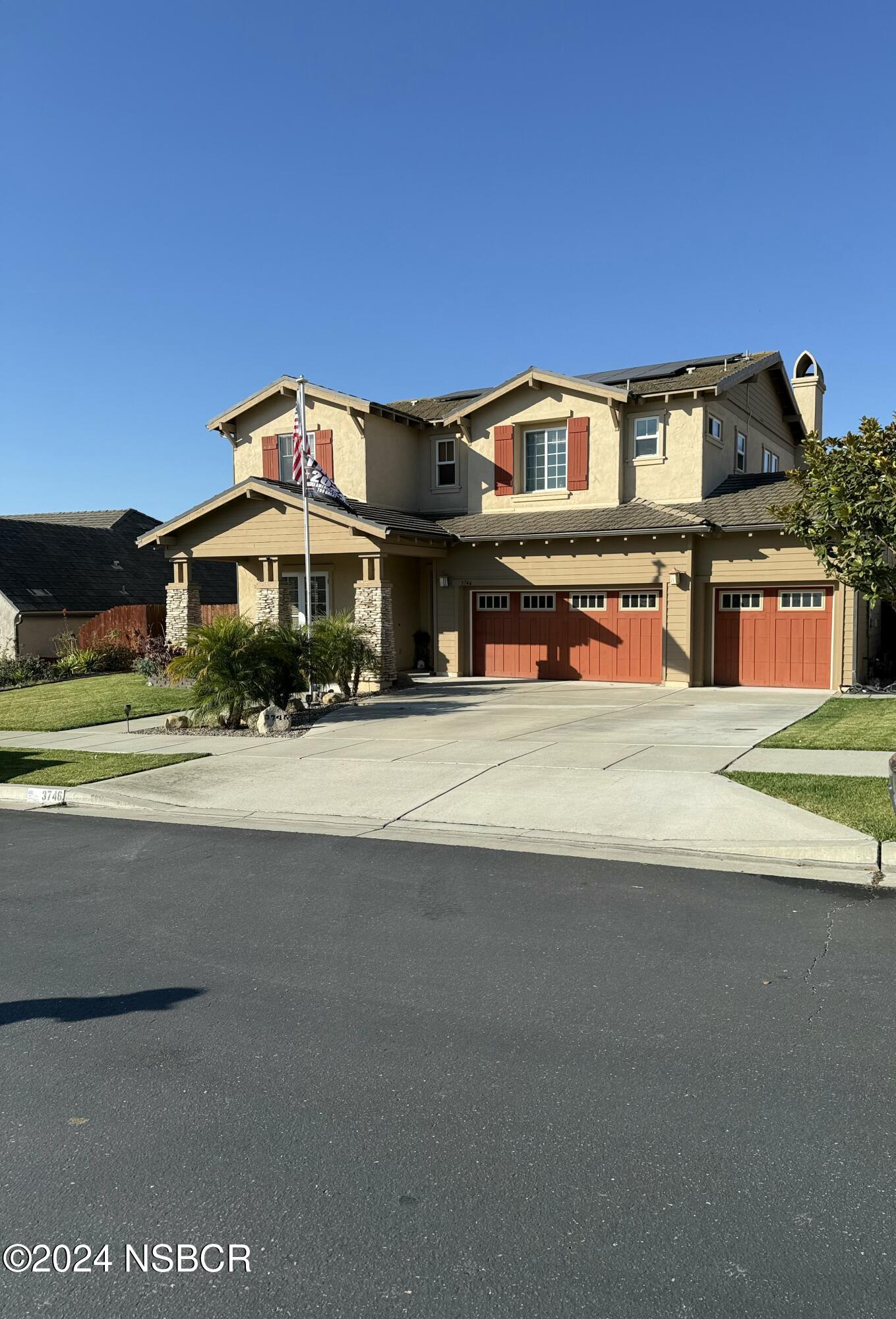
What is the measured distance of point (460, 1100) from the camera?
13.7ft

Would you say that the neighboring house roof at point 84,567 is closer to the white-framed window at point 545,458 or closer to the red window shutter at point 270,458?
the red window shutter at point 270,458

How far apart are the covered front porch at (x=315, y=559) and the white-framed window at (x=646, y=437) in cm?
519

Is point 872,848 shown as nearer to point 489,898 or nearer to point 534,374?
point 489,898

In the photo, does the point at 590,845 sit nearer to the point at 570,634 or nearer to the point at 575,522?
the point at 575,522

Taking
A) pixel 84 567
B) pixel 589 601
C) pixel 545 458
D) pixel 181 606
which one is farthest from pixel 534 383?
pixel 84 567

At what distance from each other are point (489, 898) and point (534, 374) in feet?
62.9

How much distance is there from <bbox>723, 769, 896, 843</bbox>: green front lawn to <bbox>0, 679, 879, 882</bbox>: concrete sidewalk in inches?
Result: 7.9

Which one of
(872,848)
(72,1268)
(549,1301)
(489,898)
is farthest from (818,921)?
(72,1268)

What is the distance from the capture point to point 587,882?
24.4 feet

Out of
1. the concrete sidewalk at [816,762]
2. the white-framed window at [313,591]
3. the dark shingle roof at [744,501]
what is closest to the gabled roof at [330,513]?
the white-framed window at [313,591]

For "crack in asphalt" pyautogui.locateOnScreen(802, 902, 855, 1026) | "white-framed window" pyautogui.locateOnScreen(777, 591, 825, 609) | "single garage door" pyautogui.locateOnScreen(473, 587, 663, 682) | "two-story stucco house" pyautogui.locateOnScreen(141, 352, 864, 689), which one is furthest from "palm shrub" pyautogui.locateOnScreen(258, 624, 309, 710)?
"crack in asphalt" pyautogui.locateOnScreen(802, 902, 855, 1026)

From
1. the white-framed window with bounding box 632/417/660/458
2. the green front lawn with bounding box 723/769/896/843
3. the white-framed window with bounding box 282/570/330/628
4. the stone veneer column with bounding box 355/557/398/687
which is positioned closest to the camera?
the green front lawn with bounding box 723/769/896/843

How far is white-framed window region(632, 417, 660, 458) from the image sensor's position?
2325 centimetres

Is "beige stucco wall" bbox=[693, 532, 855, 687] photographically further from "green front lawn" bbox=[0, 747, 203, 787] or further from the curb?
the curb
